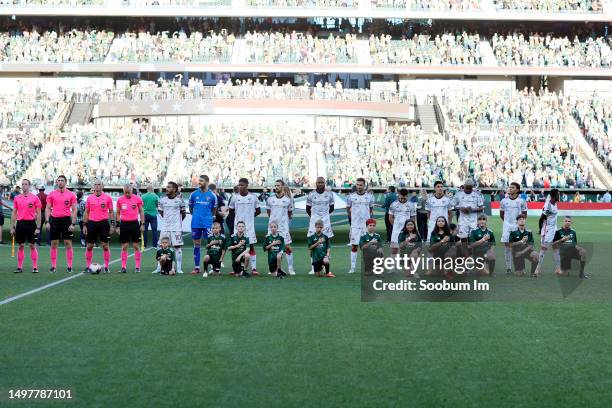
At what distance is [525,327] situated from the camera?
12.7 metres

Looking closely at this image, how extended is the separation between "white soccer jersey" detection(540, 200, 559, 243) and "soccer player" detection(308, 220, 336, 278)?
4071 millimetres

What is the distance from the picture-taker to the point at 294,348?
11.1 meters

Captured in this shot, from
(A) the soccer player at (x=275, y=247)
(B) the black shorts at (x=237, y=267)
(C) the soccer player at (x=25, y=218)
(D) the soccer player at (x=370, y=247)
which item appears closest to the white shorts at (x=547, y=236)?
(D) the soccer player at (x=370, y=247)

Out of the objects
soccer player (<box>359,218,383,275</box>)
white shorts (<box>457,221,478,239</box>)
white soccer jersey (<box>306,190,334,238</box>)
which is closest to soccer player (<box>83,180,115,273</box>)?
white soccer jersey (<box>306,190,334,238</box>)

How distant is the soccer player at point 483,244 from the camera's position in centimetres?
1724

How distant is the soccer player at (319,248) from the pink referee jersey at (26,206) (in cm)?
526

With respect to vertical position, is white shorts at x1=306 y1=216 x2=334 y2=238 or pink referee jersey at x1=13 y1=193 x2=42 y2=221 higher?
pink referee jersey at x1=13 y1=193 x2=42 y2=221

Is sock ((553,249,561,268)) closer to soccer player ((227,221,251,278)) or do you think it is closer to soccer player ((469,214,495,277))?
soccer player ((469,214,495,277))

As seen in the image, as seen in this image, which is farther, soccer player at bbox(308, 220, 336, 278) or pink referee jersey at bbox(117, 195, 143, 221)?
pink referee jersey at bbox(117, 195, 143, 221)

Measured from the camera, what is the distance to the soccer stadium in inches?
400

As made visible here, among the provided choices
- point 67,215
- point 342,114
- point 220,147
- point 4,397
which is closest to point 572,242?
point 67,215

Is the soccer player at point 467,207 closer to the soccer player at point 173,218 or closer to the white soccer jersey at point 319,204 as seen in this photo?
the white soccer jersey at point 319,204

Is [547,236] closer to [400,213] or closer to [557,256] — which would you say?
[557,256]

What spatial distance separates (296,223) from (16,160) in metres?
23.0
